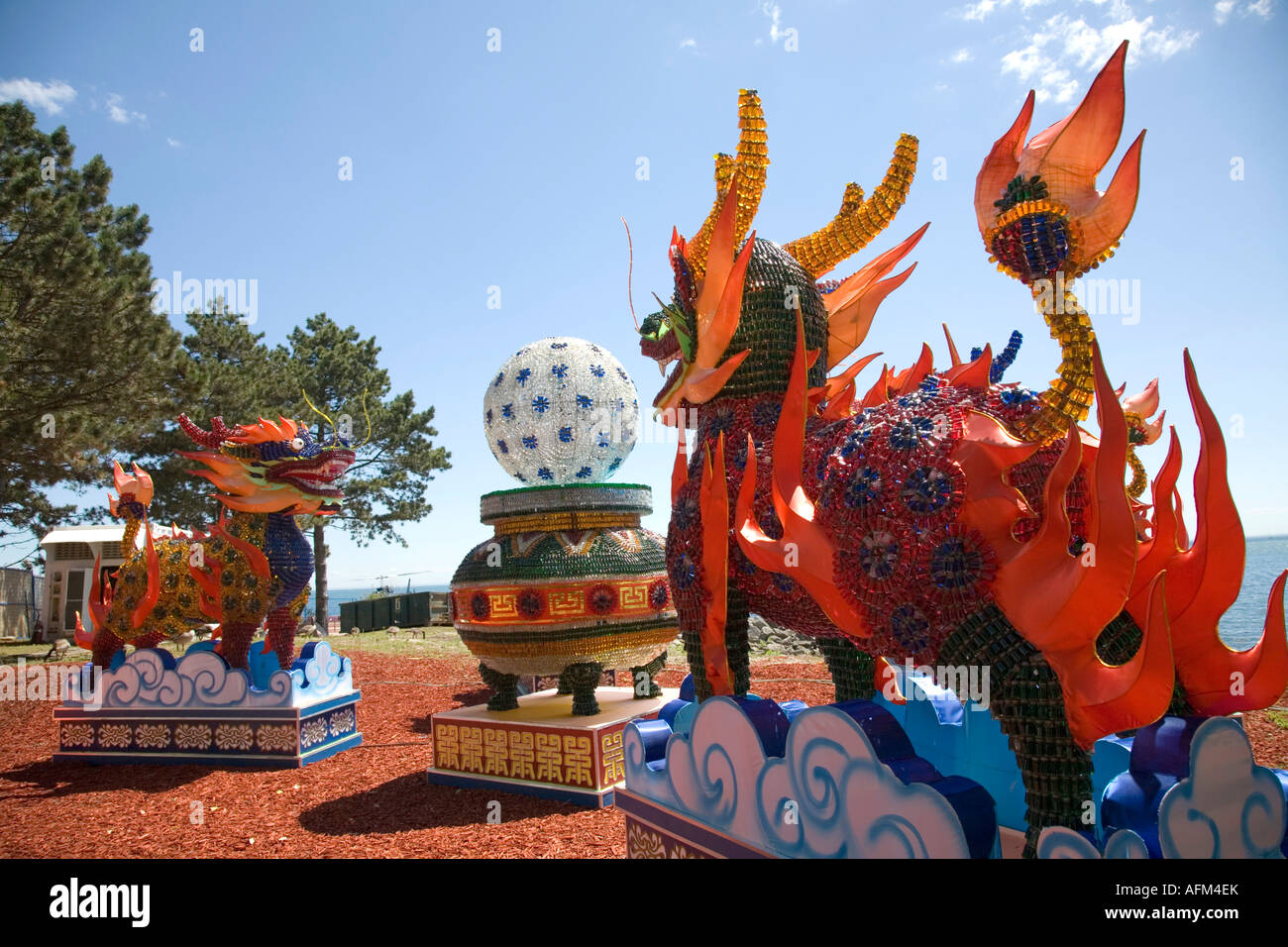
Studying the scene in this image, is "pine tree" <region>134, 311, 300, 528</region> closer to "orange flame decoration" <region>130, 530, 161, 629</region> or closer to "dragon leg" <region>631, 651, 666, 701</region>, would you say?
"orange flame decoration" <region>130, 530, 161, 629</region>

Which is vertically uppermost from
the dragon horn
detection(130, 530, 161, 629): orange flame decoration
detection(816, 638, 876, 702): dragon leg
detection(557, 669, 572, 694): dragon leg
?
the dragon horn

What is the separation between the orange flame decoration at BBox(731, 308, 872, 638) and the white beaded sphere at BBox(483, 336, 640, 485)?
3.29 metres

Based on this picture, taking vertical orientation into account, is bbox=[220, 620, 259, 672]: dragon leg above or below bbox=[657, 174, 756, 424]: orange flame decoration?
below

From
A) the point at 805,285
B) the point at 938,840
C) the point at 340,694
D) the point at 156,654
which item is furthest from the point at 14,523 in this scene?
the point at 938,840

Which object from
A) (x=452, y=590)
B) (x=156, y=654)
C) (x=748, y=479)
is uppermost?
(x=748, y=479)

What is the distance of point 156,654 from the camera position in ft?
25.8

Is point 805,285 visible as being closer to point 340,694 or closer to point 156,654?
point 340,694

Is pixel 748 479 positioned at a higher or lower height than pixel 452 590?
higher

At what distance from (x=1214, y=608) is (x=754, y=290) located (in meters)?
2.25

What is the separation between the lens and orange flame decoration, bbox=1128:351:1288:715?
244 centimetres

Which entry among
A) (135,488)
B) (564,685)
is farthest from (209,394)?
(564,685)

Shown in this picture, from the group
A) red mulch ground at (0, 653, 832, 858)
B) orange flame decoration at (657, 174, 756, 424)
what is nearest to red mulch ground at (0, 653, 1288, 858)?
red mulch ground at (0, 653, 832, 858)

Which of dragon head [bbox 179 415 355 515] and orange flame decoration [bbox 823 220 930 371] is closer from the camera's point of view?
orange flame decoration [bbox 823 220 930 371]
